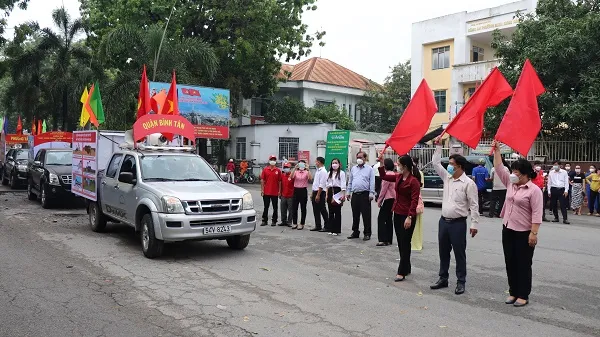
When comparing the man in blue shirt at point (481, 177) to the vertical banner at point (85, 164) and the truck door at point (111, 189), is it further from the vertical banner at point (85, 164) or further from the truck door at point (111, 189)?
the vertical banner at point (85, 164)

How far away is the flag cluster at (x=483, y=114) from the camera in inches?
260

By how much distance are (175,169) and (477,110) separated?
5.33 meters

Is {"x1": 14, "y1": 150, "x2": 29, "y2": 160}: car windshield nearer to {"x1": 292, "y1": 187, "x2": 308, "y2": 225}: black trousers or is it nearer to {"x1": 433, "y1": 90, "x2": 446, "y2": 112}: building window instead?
{"x1": 292, "y1": 187, "x2": 308, "y2": 225}: black trousers

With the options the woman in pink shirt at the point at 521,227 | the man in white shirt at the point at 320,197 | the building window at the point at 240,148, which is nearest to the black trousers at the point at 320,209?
the man in white shirt at the point at 320,197

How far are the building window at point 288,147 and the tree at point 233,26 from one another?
402 cm

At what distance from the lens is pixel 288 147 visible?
33125 millimetres

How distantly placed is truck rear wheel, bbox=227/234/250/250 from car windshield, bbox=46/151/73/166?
911cm

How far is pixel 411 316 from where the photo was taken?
5.64 m

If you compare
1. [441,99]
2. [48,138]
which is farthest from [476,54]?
[48,138]

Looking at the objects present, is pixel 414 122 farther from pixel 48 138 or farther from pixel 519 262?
pixel 48 138

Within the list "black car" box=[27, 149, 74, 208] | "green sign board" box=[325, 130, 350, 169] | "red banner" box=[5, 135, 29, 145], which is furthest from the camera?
"red banner" box=[5, 135, 29, 145]

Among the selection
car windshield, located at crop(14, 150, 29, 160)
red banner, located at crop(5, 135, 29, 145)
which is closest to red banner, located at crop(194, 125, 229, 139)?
car windshield, located at crop(14, 150, 29, 160)

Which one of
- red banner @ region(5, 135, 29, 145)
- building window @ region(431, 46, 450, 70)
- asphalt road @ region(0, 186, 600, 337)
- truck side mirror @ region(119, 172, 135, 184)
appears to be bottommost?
asphalt road @ region(0, 186, 600, 337)

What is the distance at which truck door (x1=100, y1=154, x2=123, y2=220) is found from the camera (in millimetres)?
10094
